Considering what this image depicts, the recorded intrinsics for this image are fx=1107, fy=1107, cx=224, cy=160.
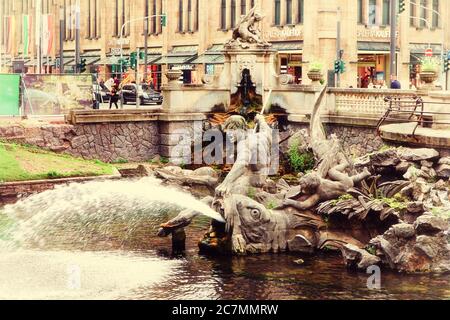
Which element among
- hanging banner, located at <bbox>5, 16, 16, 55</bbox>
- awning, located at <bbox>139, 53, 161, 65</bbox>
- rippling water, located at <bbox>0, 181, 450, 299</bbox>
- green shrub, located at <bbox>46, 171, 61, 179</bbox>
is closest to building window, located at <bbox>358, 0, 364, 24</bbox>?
awning, located at <bbox>139, 53, 161, 65</bbox>

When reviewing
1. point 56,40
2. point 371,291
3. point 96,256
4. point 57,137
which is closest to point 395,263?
point 371,291

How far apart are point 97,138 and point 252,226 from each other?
64.1ft

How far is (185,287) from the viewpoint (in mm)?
22891

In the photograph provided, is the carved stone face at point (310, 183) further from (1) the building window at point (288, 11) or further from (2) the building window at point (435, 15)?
(2) the building window at point (435, 15)

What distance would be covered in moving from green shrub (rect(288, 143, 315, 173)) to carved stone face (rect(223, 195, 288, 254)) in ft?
51.4

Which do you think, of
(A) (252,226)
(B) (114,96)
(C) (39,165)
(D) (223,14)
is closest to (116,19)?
(D) (223,14)

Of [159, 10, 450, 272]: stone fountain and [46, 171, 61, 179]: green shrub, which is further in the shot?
[46, 171, 61, 179]: green shrub

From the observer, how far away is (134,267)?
982 inches

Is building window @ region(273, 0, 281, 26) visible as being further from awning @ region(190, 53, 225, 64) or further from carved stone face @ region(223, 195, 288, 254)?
carved stone face @ region(223, 195, 288, 254)

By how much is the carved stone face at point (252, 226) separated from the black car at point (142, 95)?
127ft

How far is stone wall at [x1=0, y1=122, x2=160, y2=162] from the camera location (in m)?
43.1

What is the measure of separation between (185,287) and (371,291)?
12.5 ft

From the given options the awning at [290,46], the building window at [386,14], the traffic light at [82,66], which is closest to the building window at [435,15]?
the building window at [386,14]

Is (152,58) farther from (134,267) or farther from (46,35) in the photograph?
(134,267)
